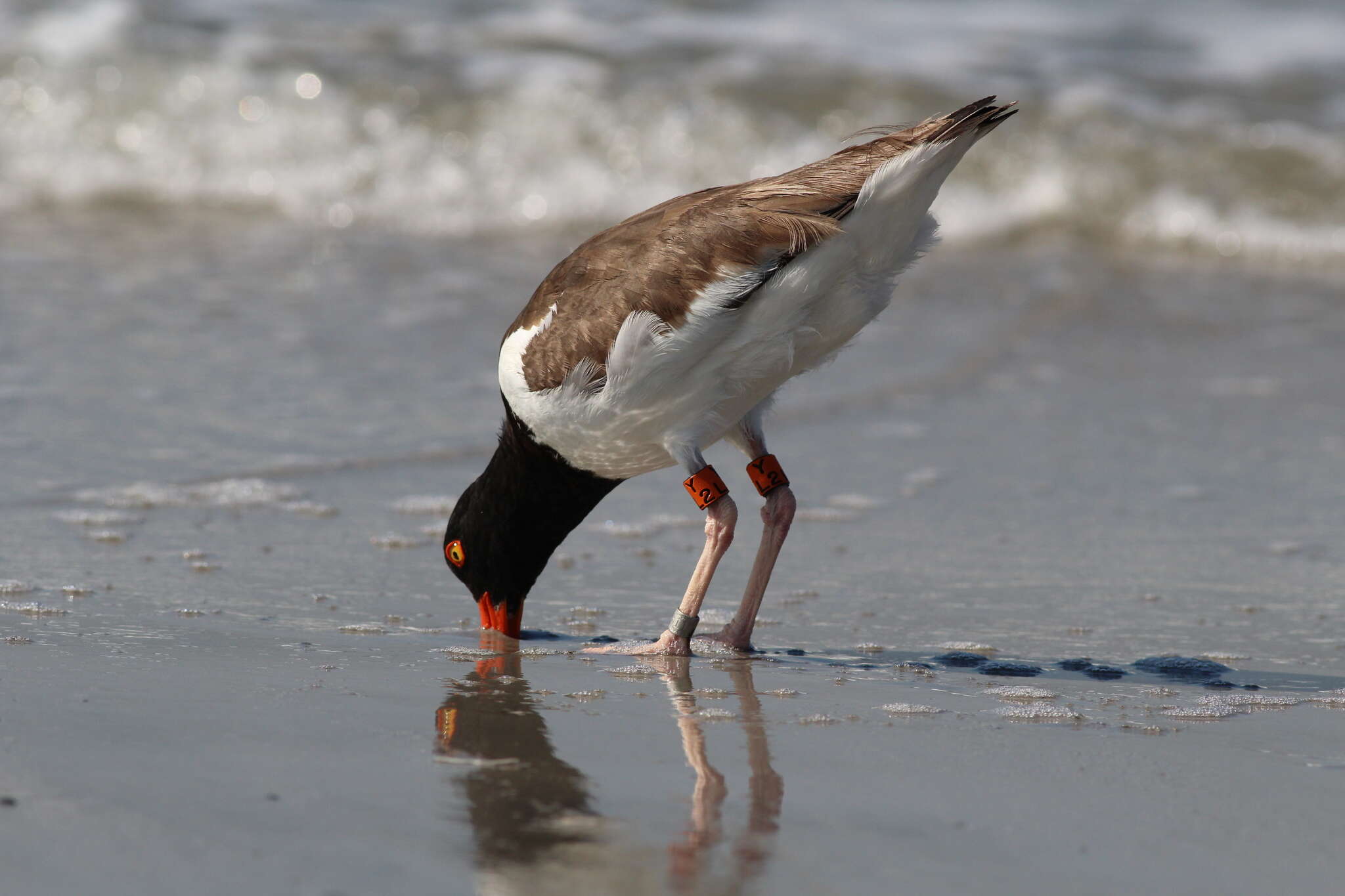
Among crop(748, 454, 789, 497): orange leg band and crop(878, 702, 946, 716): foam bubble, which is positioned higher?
crop(748, 454, 789, 497): orange leg band

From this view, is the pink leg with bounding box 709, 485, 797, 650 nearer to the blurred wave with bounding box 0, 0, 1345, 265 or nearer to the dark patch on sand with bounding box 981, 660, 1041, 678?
the dark patch on sand with bounding box 981, 660, 1041, 678

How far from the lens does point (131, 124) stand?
542 inches

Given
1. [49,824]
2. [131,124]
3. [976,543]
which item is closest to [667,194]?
[131,124]

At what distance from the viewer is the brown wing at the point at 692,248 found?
464 centimetres

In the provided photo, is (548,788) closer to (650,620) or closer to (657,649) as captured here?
(657,649)

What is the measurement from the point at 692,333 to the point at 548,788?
1708mm

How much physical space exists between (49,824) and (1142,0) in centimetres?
1690

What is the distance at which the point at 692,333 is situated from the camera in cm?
466

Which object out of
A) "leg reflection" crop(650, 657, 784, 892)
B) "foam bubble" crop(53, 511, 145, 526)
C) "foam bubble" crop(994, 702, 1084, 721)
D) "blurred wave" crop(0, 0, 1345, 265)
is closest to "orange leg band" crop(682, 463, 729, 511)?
"leg reflection" crop(650, 657, 784, 892)

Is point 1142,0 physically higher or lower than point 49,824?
higher

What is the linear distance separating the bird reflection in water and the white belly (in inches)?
34.9

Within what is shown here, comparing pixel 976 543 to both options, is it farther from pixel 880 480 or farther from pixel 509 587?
pixel 509 587

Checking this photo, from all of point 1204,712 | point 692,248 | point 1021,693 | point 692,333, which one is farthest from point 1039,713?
point 692,248

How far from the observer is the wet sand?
10.2 feet
